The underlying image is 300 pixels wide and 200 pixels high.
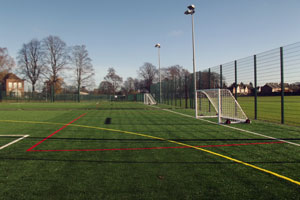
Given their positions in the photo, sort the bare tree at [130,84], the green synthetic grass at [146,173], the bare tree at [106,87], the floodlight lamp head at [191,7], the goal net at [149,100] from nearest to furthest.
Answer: the green synthetic grass at [146,173], the floodlight lamp head at [191,7], the goal net at [149,100], the bare tree at [106,87], the bare tree at [130,84]

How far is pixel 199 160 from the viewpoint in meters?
4.36

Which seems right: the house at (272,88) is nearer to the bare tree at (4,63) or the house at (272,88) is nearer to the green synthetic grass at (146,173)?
the green synthetic grass at (146,173)

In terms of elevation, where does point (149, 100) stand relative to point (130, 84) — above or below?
below

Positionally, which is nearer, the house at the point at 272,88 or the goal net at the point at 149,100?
the house at the point at 272,88

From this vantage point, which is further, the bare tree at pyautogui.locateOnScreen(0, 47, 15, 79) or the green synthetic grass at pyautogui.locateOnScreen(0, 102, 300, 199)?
the bare tree at pyautogui.locateOnScreen(0, 47, 15, 79)

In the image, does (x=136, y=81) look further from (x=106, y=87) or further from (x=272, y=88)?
(x=272, y=88)

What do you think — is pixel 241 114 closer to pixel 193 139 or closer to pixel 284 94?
pixel 284 94

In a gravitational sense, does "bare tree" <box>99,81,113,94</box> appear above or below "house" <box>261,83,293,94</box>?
above

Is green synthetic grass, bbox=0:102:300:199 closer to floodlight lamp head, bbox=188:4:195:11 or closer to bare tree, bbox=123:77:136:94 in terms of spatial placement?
floodlight lamp head, bbox=188:4:195:11

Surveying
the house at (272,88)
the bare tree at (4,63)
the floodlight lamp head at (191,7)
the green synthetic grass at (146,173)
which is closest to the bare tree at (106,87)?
the bare tree at (4,63)

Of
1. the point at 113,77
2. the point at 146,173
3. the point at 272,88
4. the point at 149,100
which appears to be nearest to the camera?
the point at 146,173

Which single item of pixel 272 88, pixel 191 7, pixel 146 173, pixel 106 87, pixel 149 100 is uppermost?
pixel 191 7

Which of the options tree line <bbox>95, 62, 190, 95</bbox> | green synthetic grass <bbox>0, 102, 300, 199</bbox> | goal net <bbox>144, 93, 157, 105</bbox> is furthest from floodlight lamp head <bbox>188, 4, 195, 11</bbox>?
tree line <bbox>95, 62, 190, 95</bbox>

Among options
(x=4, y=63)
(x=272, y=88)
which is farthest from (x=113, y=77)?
(x=272, y=88)
